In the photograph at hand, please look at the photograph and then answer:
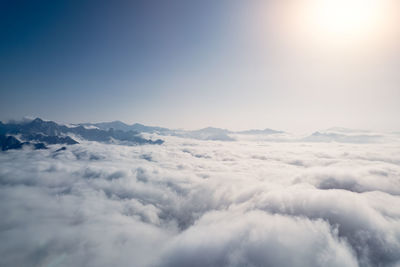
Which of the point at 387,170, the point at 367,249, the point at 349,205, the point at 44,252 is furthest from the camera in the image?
the point at 387,170

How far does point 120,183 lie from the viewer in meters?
186

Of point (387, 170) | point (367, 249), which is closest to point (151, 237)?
point (367, 249)

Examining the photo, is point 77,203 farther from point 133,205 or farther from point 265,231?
point 265,231

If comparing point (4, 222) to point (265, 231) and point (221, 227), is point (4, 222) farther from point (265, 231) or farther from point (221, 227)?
point (265, 231)

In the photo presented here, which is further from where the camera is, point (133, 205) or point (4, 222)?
point (133, 205)

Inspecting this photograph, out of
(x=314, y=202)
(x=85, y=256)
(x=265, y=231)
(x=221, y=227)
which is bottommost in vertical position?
(x=85, y=256)

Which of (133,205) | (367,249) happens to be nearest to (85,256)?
(133,205)

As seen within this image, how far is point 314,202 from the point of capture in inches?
3278

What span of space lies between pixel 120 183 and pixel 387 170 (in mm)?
236934

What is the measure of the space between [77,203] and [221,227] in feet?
406

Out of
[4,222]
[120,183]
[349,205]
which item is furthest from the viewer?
[120,183]

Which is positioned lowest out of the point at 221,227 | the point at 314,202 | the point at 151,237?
the point at 151,237

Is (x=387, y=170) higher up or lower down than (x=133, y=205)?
higher up

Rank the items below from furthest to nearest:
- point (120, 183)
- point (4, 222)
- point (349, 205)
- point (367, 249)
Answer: point (120, 183)
point (4, 222)
point (349, 205)
point (367, 249)
